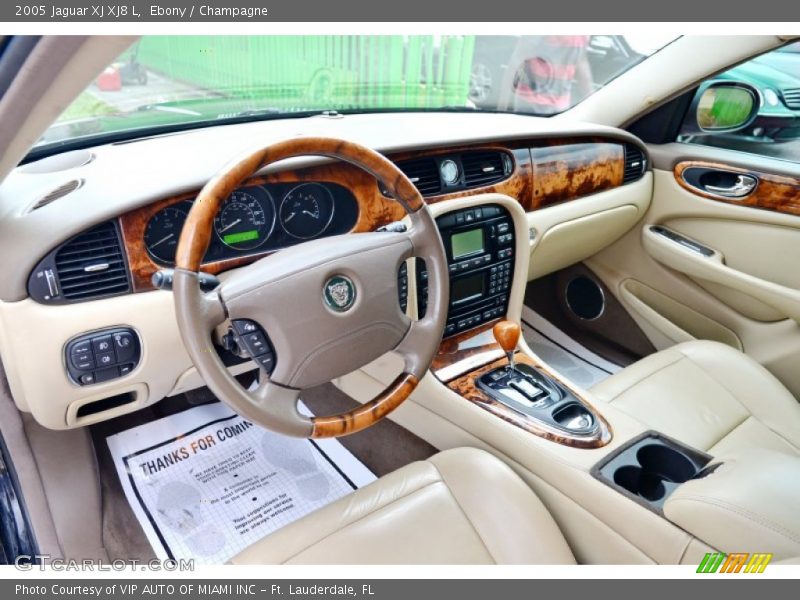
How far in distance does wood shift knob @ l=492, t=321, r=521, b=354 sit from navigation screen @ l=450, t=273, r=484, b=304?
0.10 meters

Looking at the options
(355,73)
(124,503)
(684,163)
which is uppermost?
(355,73)

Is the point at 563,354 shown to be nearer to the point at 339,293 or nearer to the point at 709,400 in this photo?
the point at 709,400

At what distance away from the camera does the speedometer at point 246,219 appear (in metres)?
1.13

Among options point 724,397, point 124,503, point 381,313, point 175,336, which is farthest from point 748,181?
point 124,503

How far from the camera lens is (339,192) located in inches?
49.3

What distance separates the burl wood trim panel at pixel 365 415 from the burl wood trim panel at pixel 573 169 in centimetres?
82

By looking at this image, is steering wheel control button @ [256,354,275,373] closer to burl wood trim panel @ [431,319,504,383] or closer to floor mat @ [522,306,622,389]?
burl wood trim panel @ [431,319,504,383]

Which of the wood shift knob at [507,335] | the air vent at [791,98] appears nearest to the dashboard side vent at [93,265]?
the wood shift knob at [507,335]

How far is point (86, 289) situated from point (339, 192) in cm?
50

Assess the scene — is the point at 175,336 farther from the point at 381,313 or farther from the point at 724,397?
the point at 724,397

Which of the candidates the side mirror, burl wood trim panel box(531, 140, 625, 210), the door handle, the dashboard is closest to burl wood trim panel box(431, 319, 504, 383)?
the dashboard

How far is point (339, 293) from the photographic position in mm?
981

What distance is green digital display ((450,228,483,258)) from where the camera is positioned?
1.37 metres

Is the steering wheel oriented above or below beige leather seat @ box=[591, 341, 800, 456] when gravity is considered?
above
